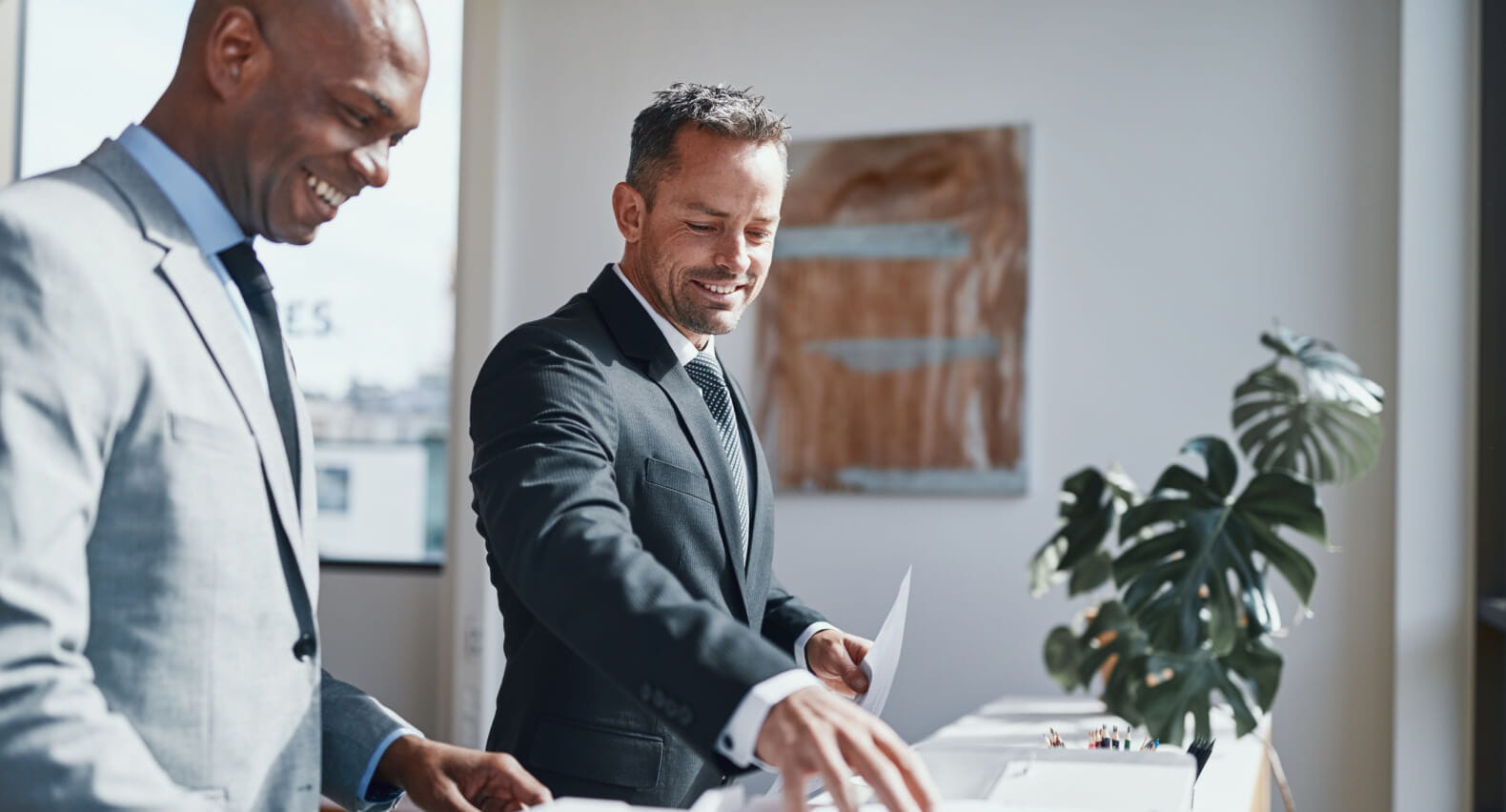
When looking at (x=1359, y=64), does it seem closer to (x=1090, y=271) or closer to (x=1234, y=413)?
(x=1090, y=271)

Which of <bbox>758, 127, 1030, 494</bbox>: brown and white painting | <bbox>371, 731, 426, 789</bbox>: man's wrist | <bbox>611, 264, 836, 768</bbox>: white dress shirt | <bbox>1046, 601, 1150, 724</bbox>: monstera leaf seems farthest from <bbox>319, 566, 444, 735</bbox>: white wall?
<bbox>611, 264, 836, 768</bbox>: white dress shirt

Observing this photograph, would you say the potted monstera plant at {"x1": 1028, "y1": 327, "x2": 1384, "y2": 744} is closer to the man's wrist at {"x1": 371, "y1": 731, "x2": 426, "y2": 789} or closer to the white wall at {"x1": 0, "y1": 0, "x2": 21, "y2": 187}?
the man's wrist at {"x1": 371, "y1": 731, "x2": 426, "y2": 789}

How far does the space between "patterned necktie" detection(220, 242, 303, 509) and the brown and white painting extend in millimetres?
3014

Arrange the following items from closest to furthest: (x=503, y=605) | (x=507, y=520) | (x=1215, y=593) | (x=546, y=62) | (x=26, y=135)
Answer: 1. (x=507, y=520)
2. (x=503, y=605)
3. (x=1215, y=593)
4. (x=546, y=62)
5. (x=26, y=135)

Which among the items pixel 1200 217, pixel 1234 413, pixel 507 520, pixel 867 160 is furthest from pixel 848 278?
pixel 507 520

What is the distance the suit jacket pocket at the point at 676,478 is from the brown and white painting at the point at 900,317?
100 inches

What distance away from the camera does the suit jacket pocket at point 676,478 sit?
1.42 metres

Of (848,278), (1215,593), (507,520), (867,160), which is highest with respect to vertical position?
(867,160)

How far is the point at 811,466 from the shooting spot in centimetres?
411

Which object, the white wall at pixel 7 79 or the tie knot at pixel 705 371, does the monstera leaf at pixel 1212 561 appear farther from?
the white wall at pixel 7 79

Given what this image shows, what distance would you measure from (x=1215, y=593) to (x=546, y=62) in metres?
2.79

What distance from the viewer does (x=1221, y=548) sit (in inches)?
115

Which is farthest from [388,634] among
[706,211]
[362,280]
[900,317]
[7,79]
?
[706,211]

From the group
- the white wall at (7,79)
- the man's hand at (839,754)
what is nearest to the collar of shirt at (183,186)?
the man's hand at (839,754)
